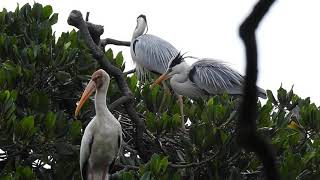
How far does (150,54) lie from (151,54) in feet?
0.05

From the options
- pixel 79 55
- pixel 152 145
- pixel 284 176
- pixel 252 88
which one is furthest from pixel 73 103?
pixel 252 88

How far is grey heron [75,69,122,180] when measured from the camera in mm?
6254

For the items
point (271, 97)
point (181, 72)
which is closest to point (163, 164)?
point (271, 97)

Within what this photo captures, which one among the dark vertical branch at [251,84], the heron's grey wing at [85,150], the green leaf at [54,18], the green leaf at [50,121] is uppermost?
the dark vertical branch at [251,84]

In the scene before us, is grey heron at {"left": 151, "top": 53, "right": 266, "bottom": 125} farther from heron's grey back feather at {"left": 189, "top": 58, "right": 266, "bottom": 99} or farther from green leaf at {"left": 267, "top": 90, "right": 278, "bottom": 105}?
green leaf at {"left": 267, "top": 90, "right": 278, "bottom": 105}

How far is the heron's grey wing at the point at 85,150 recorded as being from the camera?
20.2ft

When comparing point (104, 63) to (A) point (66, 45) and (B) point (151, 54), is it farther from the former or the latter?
(B) point (151, 54)

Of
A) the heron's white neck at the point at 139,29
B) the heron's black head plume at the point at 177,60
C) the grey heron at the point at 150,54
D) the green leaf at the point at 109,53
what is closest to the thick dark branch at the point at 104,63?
the green leaf at the point at 109,53

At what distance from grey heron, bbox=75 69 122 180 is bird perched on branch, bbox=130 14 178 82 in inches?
144

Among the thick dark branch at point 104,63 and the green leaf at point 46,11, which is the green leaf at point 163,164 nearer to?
the thick dark branch at point 104,63

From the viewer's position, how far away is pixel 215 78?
8469 millimetres

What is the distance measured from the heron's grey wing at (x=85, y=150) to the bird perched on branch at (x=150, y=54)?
3.90 metres

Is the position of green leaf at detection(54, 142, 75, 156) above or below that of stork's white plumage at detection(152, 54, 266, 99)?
below

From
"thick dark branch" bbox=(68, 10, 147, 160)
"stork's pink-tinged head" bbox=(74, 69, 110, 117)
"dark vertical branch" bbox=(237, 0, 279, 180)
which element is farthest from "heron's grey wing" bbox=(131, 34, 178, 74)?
"dark vertical branch" bbox=(237, 0, 279, 180)
